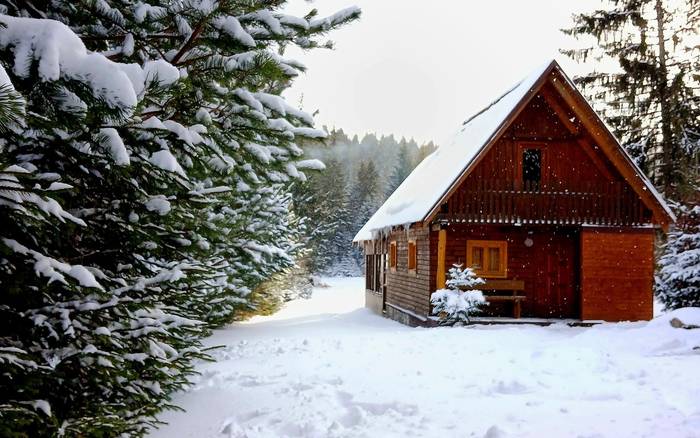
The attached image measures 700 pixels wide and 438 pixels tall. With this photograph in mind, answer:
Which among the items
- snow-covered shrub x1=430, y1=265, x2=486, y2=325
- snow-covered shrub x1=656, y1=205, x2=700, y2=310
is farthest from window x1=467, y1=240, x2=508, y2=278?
snow-covered shrub x1=656, y1=205, x2=700, y2=310

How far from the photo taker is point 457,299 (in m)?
14.3

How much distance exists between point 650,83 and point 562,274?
955 centimetres

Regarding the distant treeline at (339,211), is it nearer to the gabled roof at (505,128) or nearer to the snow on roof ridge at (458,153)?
the snow on roof ridge at (458,153)

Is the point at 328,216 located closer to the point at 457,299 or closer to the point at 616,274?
the point at 616,274

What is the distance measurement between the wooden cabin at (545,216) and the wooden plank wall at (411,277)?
3.6 inches

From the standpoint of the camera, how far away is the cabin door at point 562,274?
16.4m

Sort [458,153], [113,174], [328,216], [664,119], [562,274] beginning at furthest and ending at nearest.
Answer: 1. [328,216]
2. [664,119]
3. [458,153]
4. [562,274]
5. [113,174]

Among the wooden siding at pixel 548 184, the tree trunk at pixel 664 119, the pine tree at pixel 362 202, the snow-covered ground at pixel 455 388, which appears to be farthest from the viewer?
the pine tree at pixel 362 202

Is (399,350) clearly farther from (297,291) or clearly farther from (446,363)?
(297,291)

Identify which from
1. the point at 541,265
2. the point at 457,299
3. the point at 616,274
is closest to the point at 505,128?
the point at 541,265

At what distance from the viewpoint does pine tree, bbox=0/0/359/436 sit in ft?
8.30

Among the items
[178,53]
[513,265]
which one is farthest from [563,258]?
[178,53]

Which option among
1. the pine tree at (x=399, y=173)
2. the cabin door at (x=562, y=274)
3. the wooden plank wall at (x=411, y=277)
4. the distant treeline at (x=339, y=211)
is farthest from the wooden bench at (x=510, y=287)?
the pine tree at (x=399, y=173)

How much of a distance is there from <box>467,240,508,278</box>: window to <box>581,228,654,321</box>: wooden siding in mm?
2235
